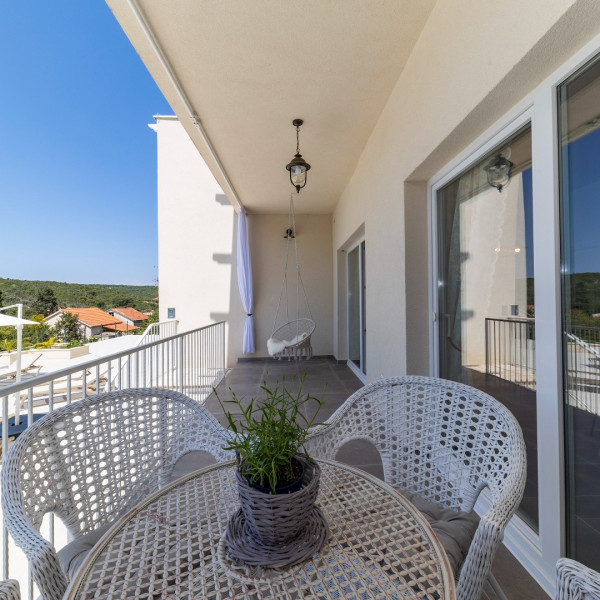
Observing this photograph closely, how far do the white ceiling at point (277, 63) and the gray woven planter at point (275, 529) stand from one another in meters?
2.24

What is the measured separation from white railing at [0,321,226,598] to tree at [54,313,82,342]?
1159 cm

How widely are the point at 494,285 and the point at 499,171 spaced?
0.53 m

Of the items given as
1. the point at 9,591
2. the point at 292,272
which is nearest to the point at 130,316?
the point at 292,272

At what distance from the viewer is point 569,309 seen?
1.10m

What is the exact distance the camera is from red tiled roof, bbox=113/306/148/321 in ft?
63.5

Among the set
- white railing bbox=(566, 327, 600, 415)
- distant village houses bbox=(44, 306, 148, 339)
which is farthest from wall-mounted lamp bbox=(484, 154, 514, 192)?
distant village houses bbox=(44, 306, 148, 339)

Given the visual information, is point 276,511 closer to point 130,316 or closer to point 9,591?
point 9,591

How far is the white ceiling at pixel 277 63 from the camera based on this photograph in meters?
1.80

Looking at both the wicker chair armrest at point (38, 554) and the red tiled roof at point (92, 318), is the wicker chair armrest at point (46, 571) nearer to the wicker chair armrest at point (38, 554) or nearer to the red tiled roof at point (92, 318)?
the wicker chair armrest at point (38, 554)

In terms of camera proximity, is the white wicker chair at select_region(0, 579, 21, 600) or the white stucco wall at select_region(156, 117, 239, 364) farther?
the white stucco wall at select_region(156, 117, 239, 364)

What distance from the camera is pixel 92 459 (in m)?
0.99

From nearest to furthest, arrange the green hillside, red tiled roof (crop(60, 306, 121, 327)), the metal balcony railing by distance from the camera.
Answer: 1. the metal balcony railing
2. red tiled roof (crop(60, 306, 121, 327))
3. the green hillside

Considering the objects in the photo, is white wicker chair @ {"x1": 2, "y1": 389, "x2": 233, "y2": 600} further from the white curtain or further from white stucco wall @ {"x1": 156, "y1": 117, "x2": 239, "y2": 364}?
white stucco wall @ {"x1": 156, "y1": 117, "x2": 239, "y2": 364}

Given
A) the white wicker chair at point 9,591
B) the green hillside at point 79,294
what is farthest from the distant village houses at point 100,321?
the white wicker chair at point 9,591
